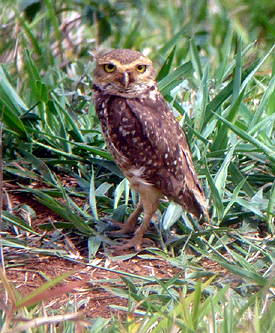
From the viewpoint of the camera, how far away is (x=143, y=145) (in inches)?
139

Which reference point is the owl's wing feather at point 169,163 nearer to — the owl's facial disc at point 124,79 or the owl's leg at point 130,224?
the owl's facial disc at point 124,79

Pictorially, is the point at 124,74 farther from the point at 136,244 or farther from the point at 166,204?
the point at 136,244

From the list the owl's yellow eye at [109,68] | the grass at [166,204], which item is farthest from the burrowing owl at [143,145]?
the grass at [166,204]

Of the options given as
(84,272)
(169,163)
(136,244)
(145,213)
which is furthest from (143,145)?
(84,272)

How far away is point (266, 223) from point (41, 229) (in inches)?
63.0

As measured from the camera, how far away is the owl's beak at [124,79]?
360cm

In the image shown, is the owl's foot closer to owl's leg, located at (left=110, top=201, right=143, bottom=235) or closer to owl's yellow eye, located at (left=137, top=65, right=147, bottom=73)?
owl's leg, located at (left=110, top=201, right=143, bottom=235)

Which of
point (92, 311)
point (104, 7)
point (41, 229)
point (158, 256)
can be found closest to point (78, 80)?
point (104, 7)

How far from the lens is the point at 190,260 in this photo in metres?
3.36

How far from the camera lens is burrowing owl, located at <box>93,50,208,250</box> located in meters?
3.49

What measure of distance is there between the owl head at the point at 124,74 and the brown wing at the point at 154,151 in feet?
0.46

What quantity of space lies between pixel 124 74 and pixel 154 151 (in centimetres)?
59

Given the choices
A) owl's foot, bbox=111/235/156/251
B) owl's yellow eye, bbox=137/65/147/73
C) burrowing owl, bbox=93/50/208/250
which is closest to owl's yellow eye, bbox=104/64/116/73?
burrowing owl, bbox=93/50/208/250

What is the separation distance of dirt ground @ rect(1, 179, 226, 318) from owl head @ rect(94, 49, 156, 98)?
3.67 ft
